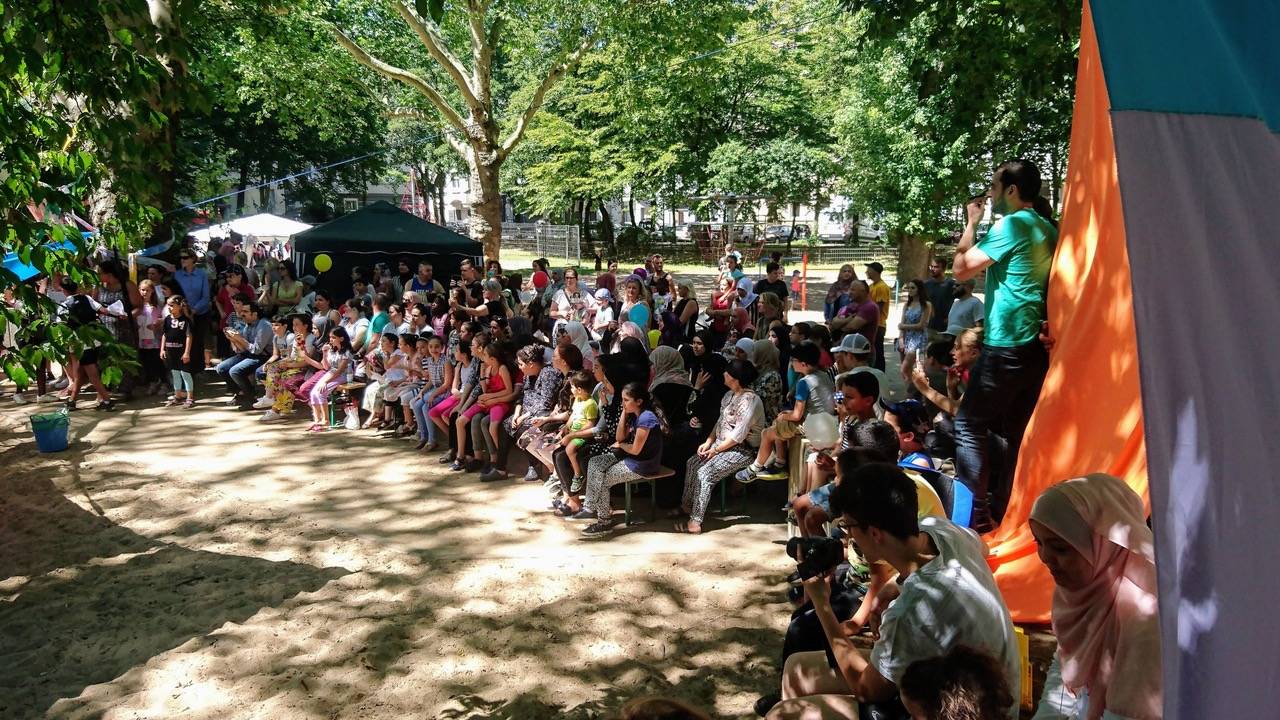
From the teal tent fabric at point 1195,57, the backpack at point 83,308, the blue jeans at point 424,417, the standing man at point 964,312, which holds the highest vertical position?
the teal tent fabric at point 1195,57

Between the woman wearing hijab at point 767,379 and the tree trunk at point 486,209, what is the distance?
13.6 metres

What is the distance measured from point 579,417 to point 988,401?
139 inches

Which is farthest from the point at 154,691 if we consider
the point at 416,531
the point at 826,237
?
the point at 826,237

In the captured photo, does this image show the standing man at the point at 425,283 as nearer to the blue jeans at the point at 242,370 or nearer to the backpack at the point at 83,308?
the blue jeans at the point at 242,370

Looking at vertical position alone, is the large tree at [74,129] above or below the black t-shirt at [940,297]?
above

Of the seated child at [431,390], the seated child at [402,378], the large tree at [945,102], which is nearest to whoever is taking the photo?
the large tree at [945,102]

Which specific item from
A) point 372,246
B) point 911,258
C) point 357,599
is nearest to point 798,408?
point 357,599

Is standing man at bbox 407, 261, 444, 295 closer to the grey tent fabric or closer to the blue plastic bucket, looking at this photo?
the blue plastic bucket

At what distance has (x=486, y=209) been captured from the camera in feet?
67.7

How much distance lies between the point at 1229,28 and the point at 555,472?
6115 millimetres

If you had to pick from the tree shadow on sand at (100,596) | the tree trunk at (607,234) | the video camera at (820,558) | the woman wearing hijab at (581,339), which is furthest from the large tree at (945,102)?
the tree trunk at (607,234)

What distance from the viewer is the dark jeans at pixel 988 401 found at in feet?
14.6

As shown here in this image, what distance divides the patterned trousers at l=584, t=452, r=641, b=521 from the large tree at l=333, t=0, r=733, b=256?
13032 millimetres

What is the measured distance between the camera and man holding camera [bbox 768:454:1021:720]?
2.53 metres
